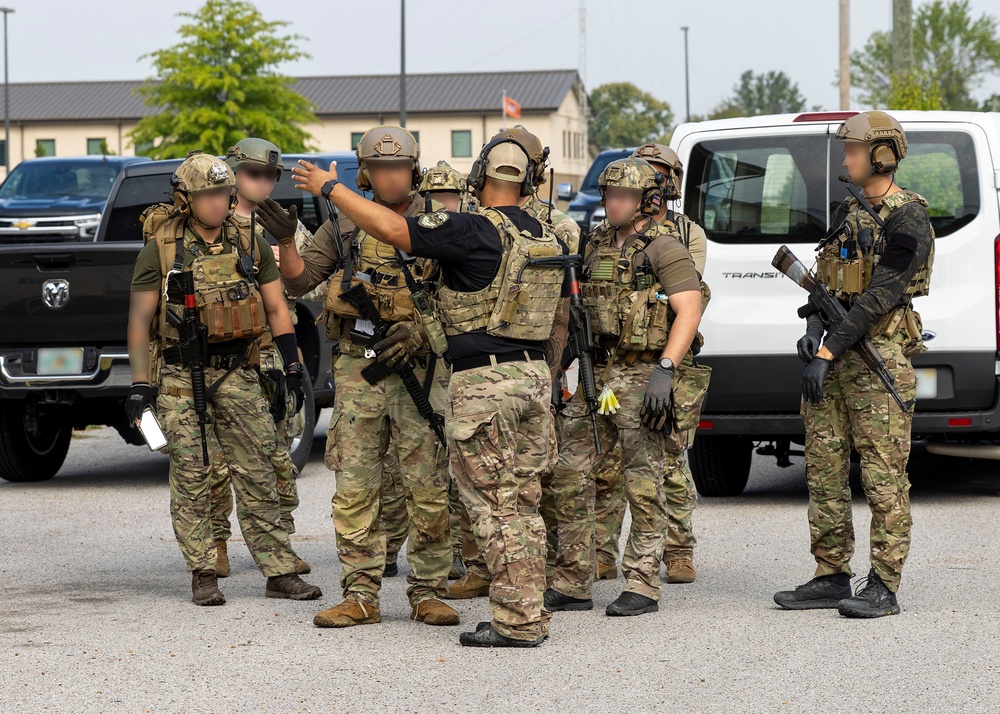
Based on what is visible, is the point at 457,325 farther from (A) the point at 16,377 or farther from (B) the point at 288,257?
(A) the point at 16,377

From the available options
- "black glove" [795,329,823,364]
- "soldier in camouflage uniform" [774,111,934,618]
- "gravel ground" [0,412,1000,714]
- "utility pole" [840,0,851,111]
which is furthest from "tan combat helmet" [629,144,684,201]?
"utility pole" [840,0,851,111]

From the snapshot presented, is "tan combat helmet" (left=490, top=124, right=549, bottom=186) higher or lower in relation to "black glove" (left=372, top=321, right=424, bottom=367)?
higher

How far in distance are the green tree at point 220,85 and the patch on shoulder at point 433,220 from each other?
125 feet

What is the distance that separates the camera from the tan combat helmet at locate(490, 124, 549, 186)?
5.66 meters

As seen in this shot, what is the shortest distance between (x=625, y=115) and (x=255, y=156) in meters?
123

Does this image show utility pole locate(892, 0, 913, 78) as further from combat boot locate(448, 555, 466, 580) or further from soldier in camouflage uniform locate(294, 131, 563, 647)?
soldier in camouflage uniform locate(294, 131, 563, 647)

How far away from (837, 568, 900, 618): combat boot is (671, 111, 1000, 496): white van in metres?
2.29

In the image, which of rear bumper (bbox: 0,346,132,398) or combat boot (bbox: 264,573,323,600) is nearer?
combat boot (bbox: 264,573,323,600)

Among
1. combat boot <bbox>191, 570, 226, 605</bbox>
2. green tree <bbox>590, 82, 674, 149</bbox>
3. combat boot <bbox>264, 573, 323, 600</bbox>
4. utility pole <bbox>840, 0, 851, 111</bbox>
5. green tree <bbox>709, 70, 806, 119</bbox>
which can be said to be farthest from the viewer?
green tree <bbox>709, 70, 806, 119</bbox>

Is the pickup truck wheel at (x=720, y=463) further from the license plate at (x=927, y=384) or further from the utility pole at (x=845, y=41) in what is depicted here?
the utility pole at (x=845, y=41)

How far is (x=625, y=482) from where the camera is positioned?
20.1 ft

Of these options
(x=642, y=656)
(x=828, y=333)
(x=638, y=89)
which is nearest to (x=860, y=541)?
(x=828, y=333)

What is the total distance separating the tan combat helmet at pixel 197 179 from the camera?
6250mm

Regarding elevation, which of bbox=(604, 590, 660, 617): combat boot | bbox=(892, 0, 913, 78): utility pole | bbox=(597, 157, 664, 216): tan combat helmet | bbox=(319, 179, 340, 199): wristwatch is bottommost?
bbox=(604, 590, 660, 617): combat boot
